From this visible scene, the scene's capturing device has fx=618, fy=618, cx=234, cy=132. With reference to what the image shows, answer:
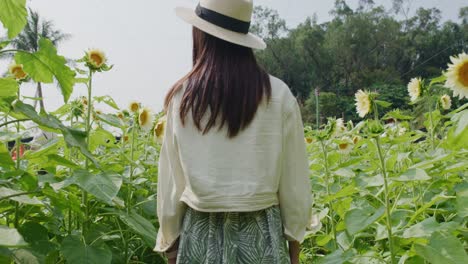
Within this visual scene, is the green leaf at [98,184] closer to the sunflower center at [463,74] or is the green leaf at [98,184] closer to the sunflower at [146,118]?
the sunflower at [146,118]

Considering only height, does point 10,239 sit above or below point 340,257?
above

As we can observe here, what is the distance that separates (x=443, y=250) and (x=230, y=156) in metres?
0.60

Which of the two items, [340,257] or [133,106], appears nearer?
[340,257]

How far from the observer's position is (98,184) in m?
1.47

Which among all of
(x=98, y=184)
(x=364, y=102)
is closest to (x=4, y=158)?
(x=98, y=184)

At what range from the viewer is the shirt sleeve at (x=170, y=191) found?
4.93 ft

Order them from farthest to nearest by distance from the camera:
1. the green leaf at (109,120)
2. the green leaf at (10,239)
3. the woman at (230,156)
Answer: the green leaf at (109,120) → the woman at (230,156) → the green leaf at (10,239)

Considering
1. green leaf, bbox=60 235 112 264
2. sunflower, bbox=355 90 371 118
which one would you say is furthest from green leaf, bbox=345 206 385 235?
green leaf, bbox=60 235 112 264

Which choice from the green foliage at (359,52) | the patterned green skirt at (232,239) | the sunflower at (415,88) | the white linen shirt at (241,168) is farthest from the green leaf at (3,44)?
the green foliage at (359,52)

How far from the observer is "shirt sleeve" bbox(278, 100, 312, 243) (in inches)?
58.2

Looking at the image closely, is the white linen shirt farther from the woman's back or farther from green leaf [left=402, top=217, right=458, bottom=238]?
green leaf [left=402, top=217, right=458, bottom=238]

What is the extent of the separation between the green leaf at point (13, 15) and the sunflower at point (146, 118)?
121 centimetres

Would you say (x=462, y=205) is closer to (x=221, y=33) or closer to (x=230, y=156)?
→ (x=230, y=156)

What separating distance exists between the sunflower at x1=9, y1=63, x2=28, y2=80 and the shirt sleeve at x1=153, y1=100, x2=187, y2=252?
2.21 ft
